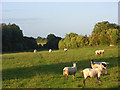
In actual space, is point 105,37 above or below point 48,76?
above

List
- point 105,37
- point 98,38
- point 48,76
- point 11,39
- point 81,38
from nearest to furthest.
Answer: point 48,76 < point 105,37 < point 98,38 < point 11,39 < point 81,38

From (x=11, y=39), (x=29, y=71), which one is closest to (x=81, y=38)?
(x=11, y=39)

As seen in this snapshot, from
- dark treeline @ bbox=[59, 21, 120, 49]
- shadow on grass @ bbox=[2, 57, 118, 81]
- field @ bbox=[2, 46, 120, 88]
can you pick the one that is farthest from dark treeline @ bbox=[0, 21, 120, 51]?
shadow on grass @ bbox=[2, 57, 118, 81]

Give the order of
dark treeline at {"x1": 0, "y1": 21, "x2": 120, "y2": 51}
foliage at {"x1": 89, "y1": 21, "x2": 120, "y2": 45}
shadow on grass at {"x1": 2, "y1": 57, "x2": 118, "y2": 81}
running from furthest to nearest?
dark treeline at {"x1": 0, "y1": 21, "x2": 120, "y2": 51} → foliage at {"x1": 89, "y1": 21, "x2": 120, "y2": 45} → shadow on grass at {"x1": 2, "y1": 57, "x2": 118, "y2": 81}

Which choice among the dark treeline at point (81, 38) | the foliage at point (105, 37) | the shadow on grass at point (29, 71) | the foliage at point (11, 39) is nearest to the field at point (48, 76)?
the shadow on grass at point (29, 71)

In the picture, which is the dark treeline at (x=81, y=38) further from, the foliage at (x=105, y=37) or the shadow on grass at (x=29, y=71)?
the shadow on grass at (x=29, y=71)

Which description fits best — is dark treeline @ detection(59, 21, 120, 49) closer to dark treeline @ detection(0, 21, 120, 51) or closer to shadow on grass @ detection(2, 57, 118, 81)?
dark treeline @ detection(0, 21, 120, 51)

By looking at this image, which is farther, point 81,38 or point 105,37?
point 81,38

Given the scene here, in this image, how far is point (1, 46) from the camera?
79.7 metres

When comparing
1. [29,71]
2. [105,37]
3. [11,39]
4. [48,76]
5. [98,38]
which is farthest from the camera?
[11,39]

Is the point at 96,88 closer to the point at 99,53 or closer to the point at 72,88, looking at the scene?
the point at 72,88

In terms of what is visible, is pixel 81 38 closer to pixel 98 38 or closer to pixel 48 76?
pixel 98 38

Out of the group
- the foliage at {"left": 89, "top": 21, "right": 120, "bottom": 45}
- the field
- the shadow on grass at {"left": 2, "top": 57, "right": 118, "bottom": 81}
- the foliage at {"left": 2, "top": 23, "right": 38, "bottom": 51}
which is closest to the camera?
the field

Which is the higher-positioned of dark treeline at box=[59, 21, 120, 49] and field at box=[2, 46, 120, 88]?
dark treeline at box=[59, 21, 120, 49]
